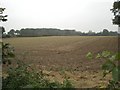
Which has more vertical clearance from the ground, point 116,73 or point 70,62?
point 116,73

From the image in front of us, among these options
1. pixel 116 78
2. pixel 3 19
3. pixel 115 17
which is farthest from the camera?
pixel 115 17

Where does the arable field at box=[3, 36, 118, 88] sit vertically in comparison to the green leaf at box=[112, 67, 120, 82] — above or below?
below

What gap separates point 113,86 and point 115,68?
248 cm

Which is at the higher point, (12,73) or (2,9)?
(2,9)

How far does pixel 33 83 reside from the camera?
584 cm

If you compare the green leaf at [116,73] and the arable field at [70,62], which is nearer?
the green leaf at [116,73]

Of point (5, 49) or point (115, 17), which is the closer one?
point (5, 49)

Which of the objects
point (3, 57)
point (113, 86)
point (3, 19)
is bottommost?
point (113, 86)

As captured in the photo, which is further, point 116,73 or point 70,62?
point 70,62

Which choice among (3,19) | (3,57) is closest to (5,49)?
(3,57)

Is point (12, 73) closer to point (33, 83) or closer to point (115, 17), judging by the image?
point (33, 83)

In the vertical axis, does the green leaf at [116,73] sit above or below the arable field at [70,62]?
above

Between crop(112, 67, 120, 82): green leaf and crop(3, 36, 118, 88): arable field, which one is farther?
crop(3, 36, 118, 88): arable field

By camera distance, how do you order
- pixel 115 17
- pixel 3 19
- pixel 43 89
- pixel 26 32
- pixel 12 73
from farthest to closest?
pixel 26 32 → pixel 115 17 → pixel 12 73 → pixel 43 89 → pixel 3 19
